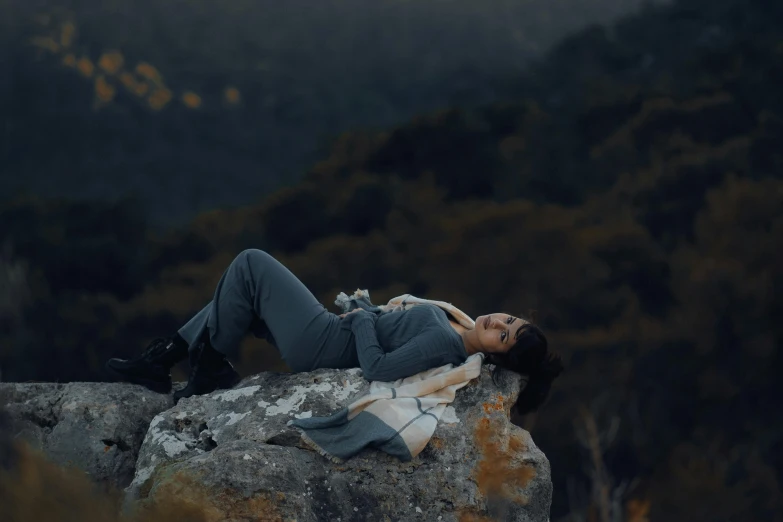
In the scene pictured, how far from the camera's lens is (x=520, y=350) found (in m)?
4.27

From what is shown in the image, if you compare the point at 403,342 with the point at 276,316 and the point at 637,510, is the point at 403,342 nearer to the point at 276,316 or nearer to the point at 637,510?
the point at 276,316

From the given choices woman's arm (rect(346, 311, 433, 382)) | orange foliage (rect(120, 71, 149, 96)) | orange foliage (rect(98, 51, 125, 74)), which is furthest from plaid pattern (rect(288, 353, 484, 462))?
orange foliage (rect(98, 51, 125, 74))

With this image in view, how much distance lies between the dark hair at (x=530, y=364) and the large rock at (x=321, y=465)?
3.0 inches

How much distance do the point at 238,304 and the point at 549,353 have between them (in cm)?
130

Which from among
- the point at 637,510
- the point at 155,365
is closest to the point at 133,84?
the point at 637,510

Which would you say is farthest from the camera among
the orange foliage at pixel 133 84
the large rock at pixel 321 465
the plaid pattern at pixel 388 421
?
the orange foliage at pixel 133 84

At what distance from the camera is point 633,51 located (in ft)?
82.8

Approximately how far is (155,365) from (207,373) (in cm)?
29

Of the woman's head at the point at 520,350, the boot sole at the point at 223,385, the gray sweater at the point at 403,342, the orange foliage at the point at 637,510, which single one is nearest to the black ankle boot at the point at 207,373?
the boot sole at the point at 223,385

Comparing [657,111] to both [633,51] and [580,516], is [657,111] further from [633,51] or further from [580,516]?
[580,516]

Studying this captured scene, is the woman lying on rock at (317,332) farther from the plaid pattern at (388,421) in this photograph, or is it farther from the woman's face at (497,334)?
the plaid pattern at (388,421)

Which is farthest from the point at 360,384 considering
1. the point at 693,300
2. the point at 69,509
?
the point at 693,300

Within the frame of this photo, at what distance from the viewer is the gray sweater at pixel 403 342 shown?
4129 millimetres

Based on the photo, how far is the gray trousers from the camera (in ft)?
14.4
